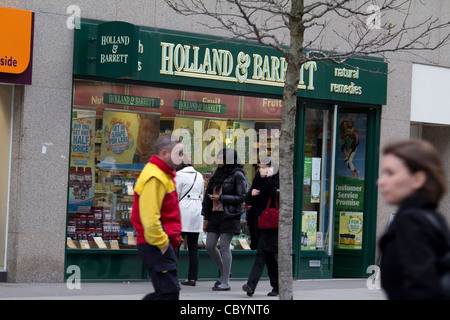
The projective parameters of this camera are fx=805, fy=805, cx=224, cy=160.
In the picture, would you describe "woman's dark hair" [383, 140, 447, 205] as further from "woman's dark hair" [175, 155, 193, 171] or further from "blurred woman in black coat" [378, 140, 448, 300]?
"woman's dark hair" [175, 155, 193, 171]

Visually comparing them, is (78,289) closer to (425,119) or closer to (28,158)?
(28,158)

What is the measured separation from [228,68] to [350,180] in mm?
3356

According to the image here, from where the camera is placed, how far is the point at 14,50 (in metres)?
10.6

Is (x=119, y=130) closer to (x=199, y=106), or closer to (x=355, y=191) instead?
(x=199, y=106)

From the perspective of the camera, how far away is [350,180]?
14.4 meters

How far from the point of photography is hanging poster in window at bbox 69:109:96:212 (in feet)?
37.7

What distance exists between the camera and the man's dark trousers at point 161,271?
6.24 metres

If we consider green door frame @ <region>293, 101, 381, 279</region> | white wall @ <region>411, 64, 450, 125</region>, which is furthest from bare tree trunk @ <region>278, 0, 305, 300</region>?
white wall @ <region>411, 64, 450, 125</region>

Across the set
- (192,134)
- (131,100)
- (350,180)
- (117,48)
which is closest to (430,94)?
(350,180)

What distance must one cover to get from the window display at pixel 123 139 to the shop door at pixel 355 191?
7.06ft

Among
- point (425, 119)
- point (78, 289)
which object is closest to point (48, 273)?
point (78, 289)

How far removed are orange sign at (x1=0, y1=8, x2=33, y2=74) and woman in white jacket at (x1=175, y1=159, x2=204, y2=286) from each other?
8.71 feet

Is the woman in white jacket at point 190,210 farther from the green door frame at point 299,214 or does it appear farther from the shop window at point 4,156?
the green door frame at point 299,214

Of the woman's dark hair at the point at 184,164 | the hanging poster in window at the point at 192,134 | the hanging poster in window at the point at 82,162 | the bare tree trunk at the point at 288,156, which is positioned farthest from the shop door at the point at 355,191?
the bare tree trunk at the point at 288,156
